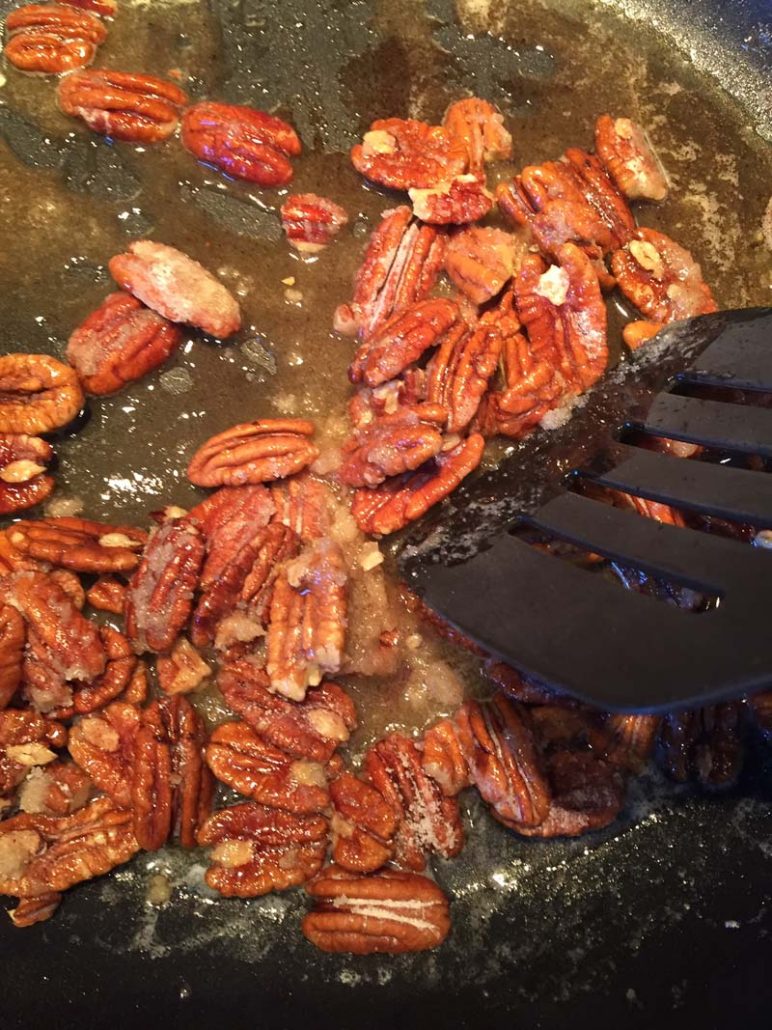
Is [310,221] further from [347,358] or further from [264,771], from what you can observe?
[264,771]

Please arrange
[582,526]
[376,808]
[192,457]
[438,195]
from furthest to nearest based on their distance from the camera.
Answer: [438,195]
[192,457]
[376,808]
[582,526]

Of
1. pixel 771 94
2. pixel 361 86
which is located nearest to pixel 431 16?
pixel 361 86

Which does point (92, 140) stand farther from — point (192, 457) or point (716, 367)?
point (716, 367)

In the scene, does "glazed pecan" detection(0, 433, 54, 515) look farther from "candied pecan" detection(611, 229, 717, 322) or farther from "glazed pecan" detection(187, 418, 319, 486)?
"candied pecan" detection(611, 229, 717, 322)

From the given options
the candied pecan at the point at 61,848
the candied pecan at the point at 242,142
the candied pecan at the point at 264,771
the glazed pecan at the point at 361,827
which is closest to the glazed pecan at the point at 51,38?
the candied pecan at the point at 242,142

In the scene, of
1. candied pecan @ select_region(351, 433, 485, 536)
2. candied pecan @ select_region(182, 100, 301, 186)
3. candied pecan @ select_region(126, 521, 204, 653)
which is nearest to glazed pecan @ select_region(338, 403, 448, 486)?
candied pecan @ select_region(351, 433, 485, 536)

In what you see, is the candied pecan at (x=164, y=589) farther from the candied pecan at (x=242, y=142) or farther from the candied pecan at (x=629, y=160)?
the candied pecan at (x=629, y=160)
